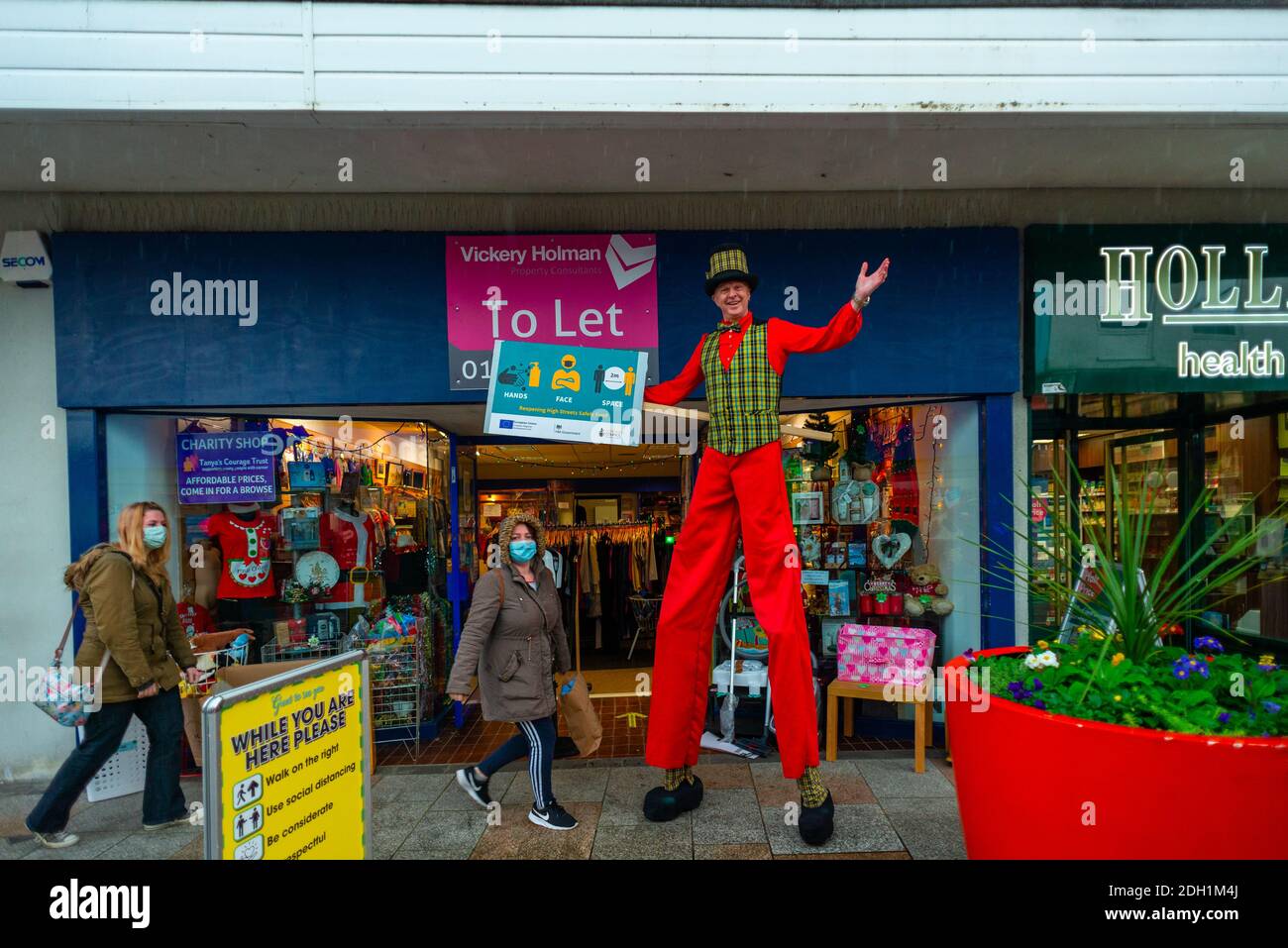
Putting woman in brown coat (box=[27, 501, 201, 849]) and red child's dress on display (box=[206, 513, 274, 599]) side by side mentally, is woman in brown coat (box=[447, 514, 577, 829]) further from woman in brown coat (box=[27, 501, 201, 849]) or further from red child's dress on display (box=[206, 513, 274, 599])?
red child's dress on display (box=[206, 513, 274, 599])

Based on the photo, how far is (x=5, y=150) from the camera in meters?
4.19

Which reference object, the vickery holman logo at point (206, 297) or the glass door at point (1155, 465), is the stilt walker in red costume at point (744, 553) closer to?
the vickery holman logo at point (206, 297)

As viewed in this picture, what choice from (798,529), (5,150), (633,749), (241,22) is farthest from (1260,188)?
(5,150)

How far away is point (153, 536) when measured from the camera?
13.2 ft

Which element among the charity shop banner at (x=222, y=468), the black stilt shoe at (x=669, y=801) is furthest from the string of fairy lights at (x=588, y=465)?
the black stilt shoe at (x=669, y=801)

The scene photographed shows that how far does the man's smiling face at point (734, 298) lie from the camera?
4.00 m

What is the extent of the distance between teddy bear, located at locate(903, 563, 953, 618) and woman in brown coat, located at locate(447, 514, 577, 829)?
2.72 meters

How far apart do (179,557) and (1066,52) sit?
6.13 m

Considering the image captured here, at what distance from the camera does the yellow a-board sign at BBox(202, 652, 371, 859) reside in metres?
2.14

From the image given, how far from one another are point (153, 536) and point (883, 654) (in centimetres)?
440

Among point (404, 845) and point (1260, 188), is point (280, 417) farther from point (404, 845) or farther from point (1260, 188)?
point (1260, 188)

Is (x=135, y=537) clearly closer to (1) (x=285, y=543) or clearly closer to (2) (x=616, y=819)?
(1) (x=285, y=543)

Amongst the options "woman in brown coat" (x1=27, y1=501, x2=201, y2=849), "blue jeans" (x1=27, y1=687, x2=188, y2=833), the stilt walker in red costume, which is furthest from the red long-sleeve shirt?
"blue jeans" (x1=27, y1=687, x2=188, y2=833)

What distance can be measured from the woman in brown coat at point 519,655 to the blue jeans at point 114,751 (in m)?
1.58
